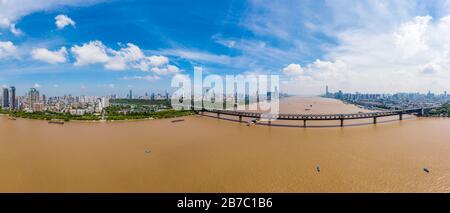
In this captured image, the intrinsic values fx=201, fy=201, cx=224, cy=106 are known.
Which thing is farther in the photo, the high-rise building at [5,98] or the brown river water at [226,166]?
the high-rise building at [5,98]

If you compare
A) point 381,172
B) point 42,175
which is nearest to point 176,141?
point 42,175

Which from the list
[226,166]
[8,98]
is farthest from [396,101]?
[8,98]

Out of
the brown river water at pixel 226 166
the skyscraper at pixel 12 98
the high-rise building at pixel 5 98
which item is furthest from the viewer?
the high-rise building at pixel 5 98

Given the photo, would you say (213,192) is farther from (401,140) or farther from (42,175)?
(401,140)

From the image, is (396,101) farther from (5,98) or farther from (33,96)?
(5,98)

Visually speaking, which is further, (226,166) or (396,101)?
(396,101)

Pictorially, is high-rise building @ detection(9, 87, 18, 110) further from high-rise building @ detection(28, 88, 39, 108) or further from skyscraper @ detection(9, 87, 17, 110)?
high-rise building @ detection(28, 88, 39, 108)

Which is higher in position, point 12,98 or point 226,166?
point 12,98

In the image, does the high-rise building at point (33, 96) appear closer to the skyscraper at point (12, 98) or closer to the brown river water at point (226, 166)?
the skyscraper at point (12, 98)

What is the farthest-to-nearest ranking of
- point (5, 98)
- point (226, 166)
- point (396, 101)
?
point (396, 101), point (5, 98), point (226, 166)

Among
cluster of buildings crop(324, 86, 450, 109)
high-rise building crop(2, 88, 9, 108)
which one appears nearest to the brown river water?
cluster of buildings crop(324, 86, 450, 109)

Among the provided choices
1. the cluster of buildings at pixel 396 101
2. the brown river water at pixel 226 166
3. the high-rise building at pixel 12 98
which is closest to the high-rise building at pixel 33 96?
the high-rise building at pixel 12 98

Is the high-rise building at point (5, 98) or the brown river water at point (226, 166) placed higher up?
the high-rise building at point (5, 98)
